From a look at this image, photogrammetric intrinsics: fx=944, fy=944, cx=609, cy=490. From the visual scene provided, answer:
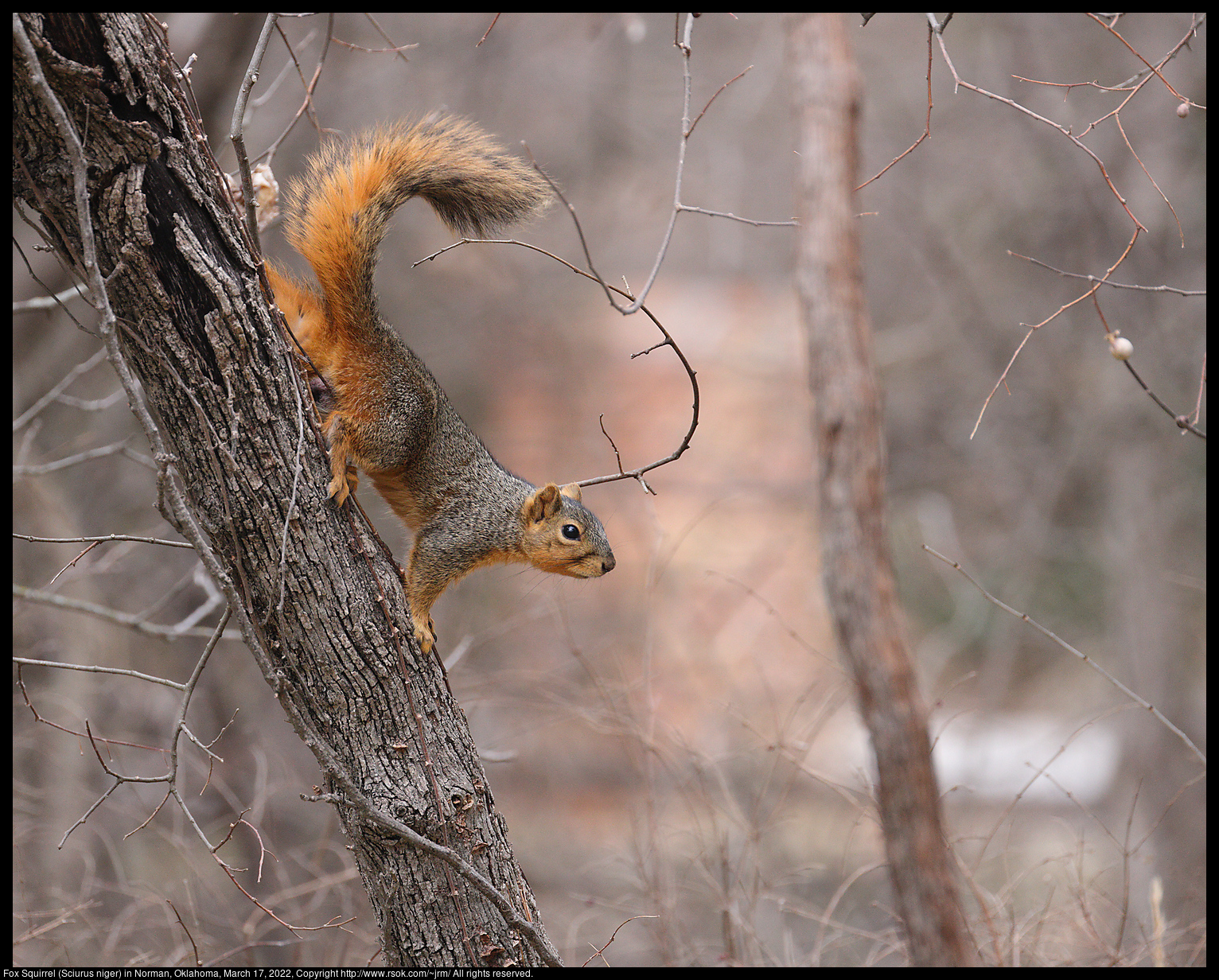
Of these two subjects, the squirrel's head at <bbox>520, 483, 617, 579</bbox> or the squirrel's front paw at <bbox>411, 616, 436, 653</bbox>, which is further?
the squirrel's head at <bbox>520, 483, 617, 579</bbox>

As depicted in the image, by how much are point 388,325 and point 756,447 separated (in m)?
7.44

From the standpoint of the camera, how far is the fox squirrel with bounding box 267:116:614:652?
7.19 feet

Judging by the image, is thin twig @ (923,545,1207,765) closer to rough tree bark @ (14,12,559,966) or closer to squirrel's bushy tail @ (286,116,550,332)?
rough tree bark @ (14,12,559,966)

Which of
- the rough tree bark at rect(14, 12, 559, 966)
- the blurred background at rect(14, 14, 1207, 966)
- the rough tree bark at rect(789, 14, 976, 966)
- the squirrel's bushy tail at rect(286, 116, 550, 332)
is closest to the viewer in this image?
the rough tree bark at rect(14, 12, 559, 966)

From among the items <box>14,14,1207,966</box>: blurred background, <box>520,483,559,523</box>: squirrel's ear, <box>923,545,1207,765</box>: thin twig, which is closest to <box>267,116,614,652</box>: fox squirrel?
<box>520,483,559,523</box>: squirrel's ear

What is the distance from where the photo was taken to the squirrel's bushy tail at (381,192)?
219 centimetres

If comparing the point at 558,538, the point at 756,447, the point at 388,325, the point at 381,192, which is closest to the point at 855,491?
the point at 558,538

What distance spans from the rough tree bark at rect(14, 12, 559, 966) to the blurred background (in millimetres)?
2577

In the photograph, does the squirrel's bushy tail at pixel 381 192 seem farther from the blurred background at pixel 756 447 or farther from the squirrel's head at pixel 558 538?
the blurred background at pixel 756 447

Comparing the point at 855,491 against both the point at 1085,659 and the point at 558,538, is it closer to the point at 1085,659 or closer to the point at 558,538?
the point at 558,538

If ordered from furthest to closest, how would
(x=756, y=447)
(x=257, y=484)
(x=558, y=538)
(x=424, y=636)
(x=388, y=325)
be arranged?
(x=756, y=447) → (x=558, y=538) → (x=388, y=325) → (x=424, y=636) → (x=257, y=484)

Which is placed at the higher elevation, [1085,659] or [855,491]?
[855,491]

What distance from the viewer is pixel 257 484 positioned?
1.82m

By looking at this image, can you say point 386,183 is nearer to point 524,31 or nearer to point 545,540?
point 545,540
